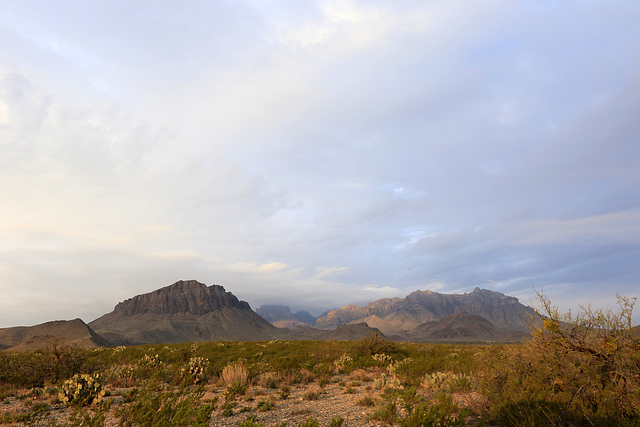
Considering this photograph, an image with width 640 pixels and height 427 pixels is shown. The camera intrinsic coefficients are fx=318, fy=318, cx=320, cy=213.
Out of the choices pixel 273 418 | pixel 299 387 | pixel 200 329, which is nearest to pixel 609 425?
pixel 273 418

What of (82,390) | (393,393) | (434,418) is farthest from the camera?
(82,390)

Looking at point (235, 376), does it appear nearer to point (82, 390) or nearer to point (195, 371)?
point (195, 371)

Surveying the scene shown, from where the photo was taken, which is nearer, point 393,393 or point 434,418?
point 434,418

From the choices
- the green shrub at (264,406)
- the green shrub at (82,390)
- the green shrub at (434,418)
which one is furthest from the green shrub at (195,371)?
the green shrub at (434,418)

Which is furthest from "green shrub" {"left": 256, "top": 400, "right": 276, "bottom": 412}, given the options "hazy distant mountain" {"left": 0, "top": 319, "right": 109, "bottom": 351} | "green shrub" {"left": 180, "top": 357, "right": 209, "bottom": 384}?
"hazy distant mountain" {"left": 0, "top": 319, "right": 109, "bottom": 351}

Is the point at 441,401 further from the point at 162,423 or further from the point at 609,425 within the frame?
the point at 162,423

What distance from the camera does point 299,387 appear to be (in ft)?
45.8

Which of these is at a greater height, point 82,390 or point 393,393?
point 82,390

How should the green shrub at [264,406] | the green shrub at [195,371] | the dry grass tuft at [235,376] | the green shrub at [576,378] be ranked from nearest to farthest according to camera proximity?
the green shrub at [576,378] → the green shrub at [264,406] → the dry grass tuft at [235,376] → the green shrub at [195,371]

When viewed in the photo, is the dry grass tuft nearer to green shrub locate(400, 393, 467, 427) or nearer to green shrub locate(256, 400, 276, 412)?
green shrub locate(256, 400, 276, 412)

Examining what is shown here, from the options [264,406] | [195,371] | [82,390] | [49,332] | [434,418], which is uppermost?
[82,390]

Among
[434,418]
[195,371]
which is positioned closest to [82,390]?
[195,371]

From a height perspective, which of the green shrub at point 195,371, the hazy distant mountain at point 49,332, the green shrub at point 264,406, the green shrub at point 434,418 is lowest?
the hazy distant mountain at point 49,332

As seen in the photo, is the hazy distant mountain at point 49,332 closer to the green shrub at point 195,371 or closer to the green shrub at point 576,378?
the green shrub at point 195,371
